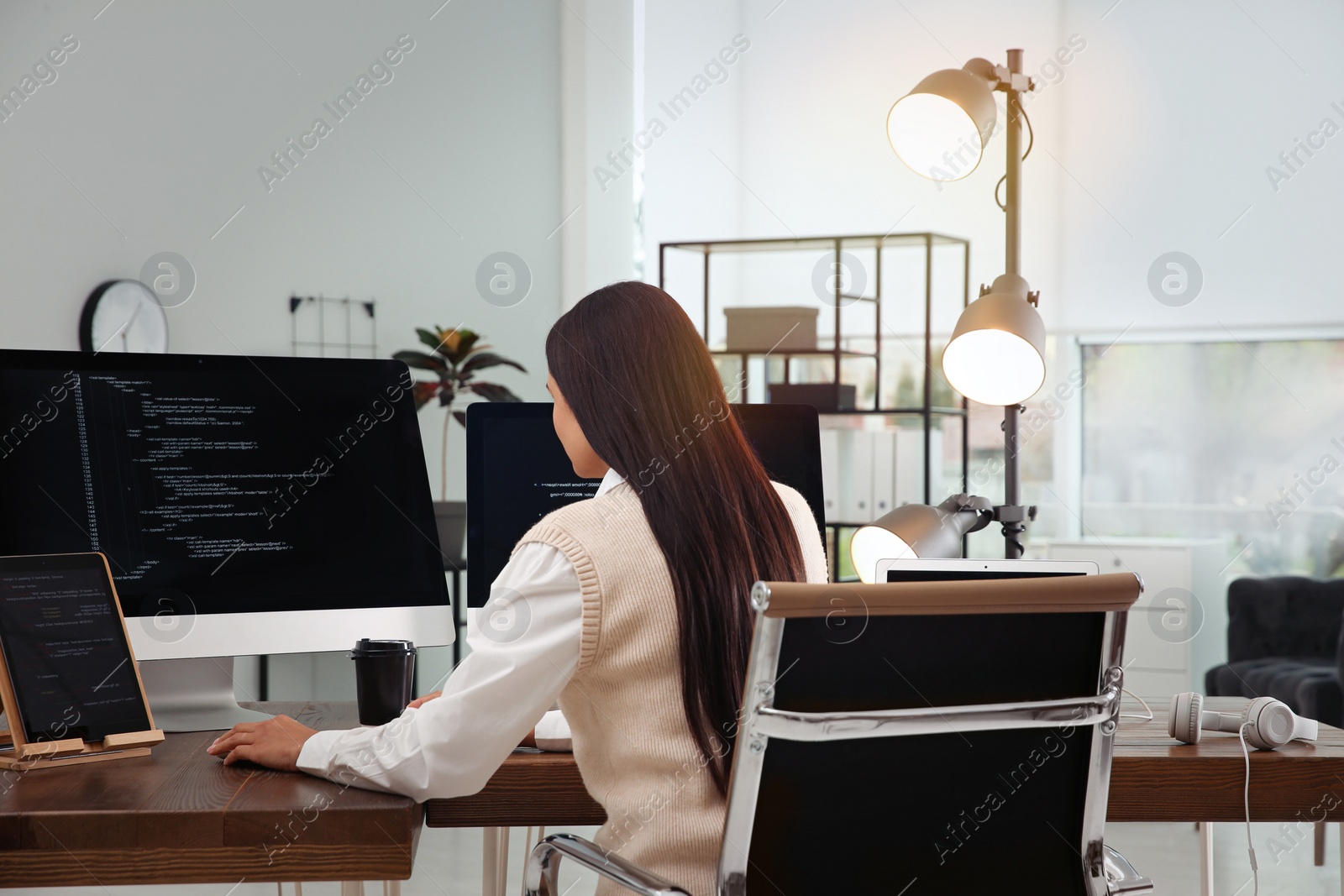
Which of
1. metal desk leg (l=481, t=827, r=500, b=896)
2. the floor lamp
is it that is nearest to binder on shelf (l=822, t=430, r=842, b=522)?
the floor lamp

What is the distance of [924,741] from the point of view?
3.45 ft

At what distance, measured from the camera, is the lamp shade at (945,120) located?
203cm

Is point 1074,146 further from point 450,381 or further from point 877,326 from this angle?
point 450,381

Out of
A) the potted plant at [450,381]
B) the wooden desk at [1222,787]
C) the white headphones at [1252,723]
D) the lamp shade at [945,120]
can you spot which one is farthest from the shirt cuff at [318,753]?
the potted plant at [450,381]

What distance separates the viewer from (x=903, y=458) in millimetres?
4477

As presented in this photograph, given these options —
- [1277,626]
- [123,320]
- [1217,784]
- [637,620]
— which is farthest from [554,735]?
[1277,626]

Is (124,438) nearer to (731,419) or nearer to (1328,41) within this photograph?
(731,419)

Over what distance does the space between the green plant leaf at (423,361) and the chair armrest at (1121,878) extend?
3374 mm

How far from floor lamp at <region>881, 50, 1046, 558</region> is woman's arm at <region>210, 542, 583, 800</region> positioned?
0.97 meters

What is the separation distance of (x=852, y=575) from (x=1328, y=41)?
2.98 meters

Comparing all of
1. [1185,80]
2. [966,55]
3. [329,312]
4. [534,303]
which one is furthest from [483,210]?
[1185,80]

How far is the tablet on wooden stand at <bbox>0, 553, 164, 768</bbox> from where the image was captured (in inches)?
54.3

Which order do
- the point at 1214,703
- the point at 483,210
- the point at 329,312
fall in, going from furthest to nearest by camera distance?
the point at 483,210 → the point at 329,312 → the point at 1214,703

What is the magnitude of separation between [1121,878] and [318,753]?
0.87 m
